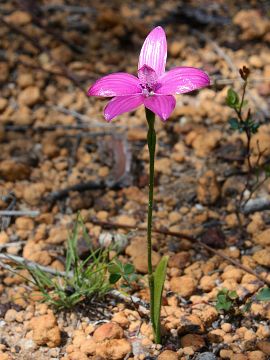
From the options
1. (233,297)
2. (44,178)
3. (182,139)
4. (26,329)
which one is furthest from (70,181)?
(233,297)

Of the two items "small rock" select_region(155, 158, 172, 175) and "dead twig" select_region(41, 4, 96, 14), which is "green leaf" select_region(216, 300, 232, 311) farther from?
"dead twig" select_region(41, 4, 96, 14)

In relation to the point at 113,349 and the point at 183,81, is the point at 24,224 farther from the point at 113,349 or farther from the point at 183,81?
the point at 183,81

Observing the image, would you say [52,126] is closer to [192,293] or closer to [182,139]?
[182,139]

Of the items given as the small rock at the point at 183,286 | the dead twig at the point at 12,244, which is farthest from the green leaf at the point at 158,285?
the dead twig at the point at 12,244

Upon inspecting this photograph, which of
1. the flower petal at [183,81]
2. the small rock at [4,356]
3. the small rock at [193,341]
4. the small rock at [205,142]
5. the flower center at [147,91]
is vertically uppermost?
the flower petal at [183,81]

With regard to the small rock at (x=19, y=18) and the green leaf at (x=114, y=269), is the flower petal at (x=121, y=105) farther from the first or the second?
the small rock at (x=19, y=18)
